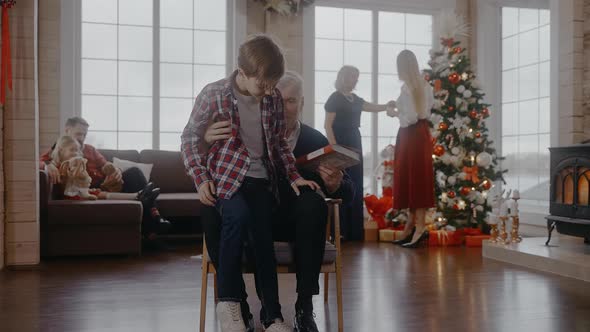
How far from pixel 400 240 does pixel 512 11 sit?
3.30 meters

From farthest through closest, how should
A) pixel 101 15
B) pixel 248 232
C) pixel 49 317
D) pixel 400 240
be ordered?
pixel 101 15 → pixel 400 240 → pixel 49 317 → pixel 248 232

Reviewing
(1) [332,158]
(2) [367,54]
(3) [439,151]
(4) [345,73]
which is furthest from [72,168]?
(2) [367,54]

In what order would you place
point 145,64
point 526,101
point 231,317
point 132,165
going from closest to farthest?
point 231,317
point 132,165
point 145,64
point 526,101

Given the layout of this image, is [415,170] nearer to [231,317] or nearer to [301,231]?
[301,231]

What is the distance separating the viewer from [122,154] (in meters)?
5.76

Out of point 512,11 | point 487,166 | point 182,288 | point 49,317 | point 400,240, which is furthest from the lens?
point 512,11

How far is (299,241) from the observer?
225 cm

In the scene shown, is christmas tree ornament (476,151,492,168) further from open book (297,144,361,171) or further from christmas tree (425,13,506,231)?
open book (297,144,361,171)

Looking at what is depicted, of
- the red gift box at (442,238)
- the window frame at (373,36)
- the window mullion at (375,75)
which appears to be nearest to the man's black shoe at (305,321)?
the red gift box at (442,238)

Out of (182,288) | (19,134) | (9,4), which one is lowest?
(182,288)

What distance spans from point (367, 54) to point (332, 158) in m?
4.85

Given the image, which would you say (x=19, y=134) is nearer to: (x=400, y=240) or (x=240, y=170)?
(x=240, y=170)

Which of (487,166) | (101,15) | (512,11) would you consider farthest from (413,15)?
(101,15)

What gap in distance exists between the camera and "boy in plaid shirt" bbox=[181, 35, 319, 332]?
2.17 meters
